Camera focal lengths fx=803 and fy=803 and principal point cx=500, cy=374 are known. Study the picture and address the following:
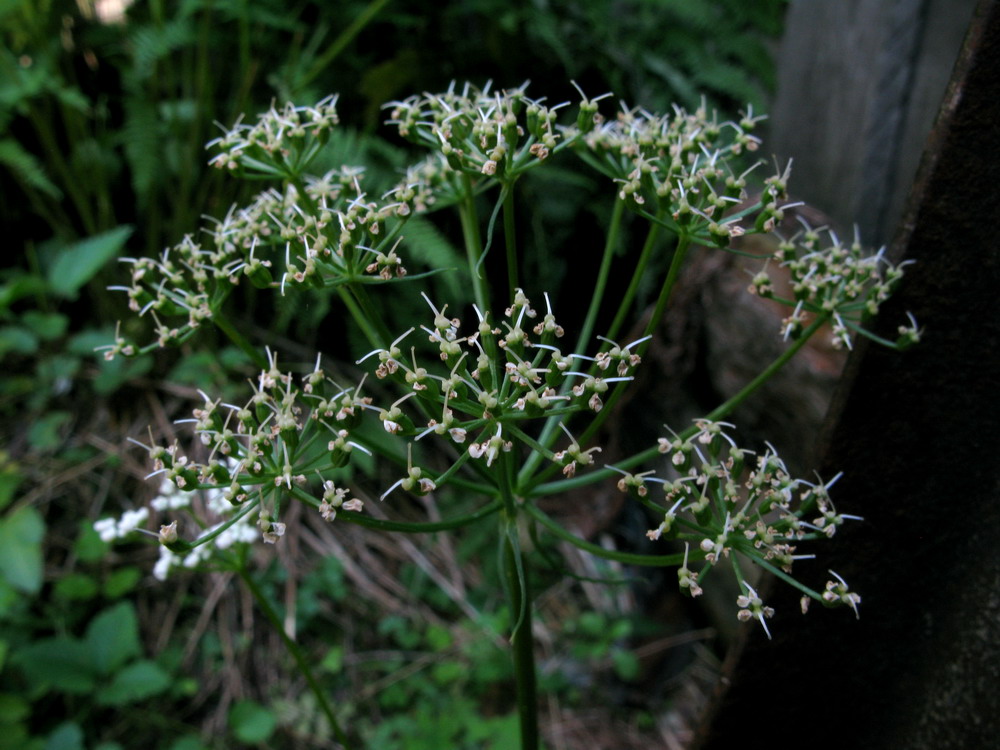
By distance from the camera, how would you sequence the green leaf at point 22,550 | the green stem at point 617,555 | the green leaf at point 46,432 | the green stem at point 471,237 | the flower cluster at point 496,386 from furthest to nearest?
1. the green leaf at point 46,432
2. the green leaf at point 22,550
3. the green stem at point 471,237
4. the green stem at point 617,555
5. the flower cluster at point 496,386

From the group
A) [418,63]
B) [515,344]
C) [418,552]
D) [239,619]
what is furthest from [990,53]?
[239,619]

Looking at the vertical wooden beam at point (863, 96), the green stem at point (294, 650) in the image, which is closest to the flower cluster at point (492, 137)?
the green stem at point (294, 650)

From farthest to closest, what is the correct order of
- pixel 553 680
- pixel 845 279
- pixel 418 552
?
1. pixel 418 552
2. pixel 553 680
3. pixel 845 279

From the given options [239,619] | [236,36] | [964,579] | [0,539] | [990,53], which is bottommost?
[239,619]

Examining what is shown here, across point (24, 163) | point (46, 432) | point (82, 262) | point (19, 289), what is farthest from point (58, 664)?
point (24, 163)

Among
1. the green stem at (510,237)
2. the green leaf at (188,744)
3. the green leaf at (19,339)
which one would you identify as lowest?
the green leaf at (188,744)

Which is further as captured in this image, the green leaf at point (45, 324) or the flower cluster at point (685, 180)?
the green leaf at point (45, 324)

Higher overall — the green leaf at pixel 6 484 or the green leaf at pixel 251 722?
the green leaf at pixel 6 484

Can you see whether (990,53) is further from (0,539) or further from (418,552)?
(0,539)

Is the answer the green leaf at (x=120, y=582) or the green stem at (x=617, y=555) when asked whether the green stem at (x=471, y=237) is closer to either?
the green stem at (x=617, y=555)
